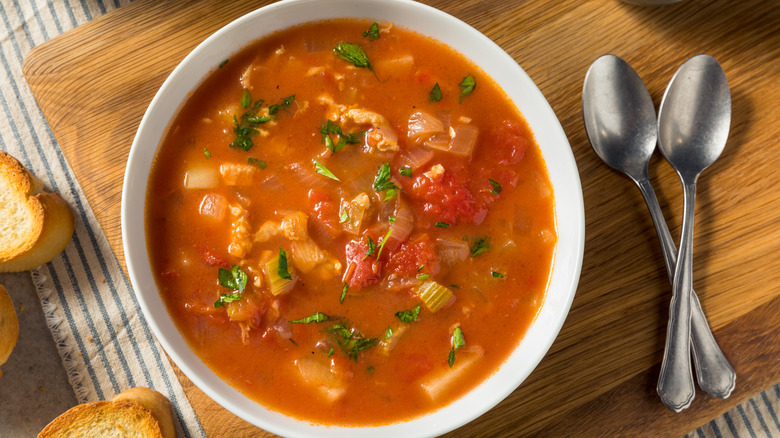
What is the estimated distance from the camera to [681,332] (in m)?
3.86

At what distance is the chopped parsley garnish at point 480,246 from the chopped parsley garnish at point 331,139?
959 millimetres

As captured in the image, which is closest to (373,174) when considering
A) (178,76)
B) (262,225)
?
(262,225)

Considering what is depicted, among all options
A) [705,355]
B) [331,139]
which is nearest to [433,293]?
[331,139]

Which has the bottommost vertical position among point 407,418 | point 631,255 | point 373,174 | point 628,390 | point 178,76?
point 628,390

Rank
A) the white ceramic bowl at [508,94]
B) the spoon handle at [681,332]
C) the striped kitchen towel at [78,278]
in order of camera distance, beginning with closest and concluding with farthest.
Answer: the white ceramic bowl at [508,94] → the spoon handle at [681,332] → the striped kitchen towel at [78,278]

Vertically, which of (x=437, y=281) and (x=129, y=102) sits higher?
(x=129, y=102)

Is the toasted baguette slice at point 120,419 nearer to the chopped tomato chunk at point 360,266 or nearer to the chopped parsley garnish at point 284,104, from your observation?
the chopped tomato chunk at point 360,266

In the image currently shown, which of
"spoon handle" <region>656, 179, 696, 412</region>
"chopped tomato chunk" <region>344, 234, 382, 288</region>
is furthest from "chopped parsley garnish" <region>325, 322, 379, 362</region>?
"spoon handle" <region>656, 179, 696, 412</region>

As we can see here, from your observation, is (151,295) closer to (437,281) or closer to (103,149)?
(103,149)

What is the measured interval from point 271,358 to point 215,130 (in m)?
1.45

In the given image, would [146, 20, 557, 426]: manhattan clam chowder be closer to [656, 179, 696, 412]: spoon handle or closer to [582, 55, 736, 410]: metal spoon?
[582, 55, 736, 410]: metal spoon

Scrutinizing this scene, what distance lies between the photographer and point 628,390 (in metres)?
4.04

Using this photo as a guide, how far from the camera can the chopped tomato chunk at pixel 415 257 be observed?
3566 mm

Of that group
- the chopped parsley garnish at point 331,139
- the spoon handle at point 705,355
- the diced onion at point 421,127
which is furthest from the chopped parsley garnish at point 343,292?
the spoon handle at point 705,355
